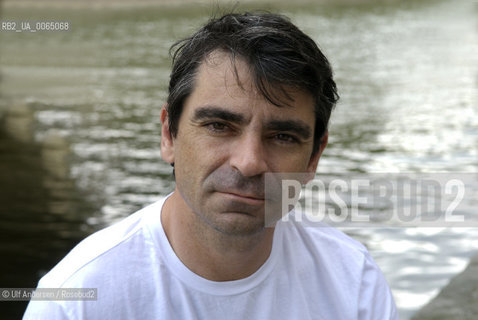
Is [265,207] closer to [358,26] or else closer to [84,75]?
[84,75]

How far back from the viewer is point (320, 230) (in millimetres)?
2336

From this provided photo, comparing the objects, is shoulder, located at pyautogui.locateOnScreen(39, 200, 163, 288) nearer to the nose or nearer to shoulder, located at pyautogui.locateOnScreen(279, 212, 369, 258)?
the nose

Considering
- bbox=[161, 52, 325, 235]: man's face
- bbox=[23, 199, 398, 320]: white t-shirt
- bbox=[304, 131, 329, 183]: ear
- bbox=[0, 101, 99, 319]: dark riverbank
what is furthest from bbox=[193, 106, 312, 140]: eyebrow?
bbox=[0, 101, 99, 319]: dark riverbank

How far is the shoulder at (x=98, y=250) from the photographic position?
1927 millimetres

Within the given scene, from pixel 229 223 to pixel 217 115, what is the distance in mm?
291

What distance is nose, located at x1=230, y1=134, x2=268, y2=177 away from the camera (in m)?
1.94

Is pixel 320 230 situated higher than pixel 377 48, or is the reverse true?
pixel 377 48

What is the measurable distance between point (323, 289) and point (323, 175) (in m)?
5.26

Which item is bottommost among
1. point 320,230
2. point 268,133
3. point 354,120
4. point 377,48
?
point 320,230

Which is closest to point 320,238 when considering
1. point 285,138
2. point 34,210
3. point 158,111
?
point 285,138

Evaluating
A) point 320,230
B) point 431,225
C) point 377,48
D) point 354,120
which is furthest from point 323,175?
point 377,48

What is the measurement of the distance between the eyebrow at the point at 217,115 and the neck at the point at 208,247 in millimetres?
241

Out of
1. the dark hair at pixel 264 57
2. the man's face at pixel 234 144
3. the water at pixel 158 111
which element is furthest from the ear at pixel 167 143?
the water at pixel 158 111

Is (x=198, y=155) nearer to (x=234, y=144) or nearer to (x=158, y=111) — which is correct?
(x=234, y=144)
